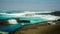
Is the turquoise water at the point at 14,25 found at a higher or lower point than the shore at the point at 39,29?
higher

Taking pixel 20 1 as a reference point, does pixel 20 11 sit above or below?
below

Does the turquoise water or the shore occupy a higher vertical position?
the turquoise water

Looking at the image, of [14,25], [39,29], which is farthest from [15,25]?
[39,29]

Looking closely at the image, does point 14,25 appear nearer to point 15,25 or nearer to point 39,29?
point 15,25

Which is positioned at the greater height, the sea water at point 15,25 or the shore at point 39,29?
the sea water at point 15,25

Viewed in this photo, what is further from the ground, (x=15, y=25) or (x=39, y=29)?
(x=15, y=25)

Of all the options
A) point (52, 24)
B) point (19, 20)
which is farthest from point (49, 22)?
point (19, 20)

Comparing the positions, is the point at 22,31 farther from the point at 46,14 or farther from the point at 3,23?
the point at 46,14

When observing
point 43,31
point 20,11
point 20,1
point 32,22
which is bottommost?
point 43,31

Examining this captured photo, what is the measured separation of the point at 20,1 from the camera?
2.73 meters

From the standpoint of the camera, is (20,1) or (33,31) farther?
(20,1)

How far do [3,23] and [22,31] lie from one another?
44cm

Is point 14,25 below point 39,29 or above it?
above

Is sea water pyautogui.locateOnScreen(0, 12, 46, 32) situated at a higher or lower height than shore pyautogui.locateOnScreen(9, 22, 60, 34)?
higher
